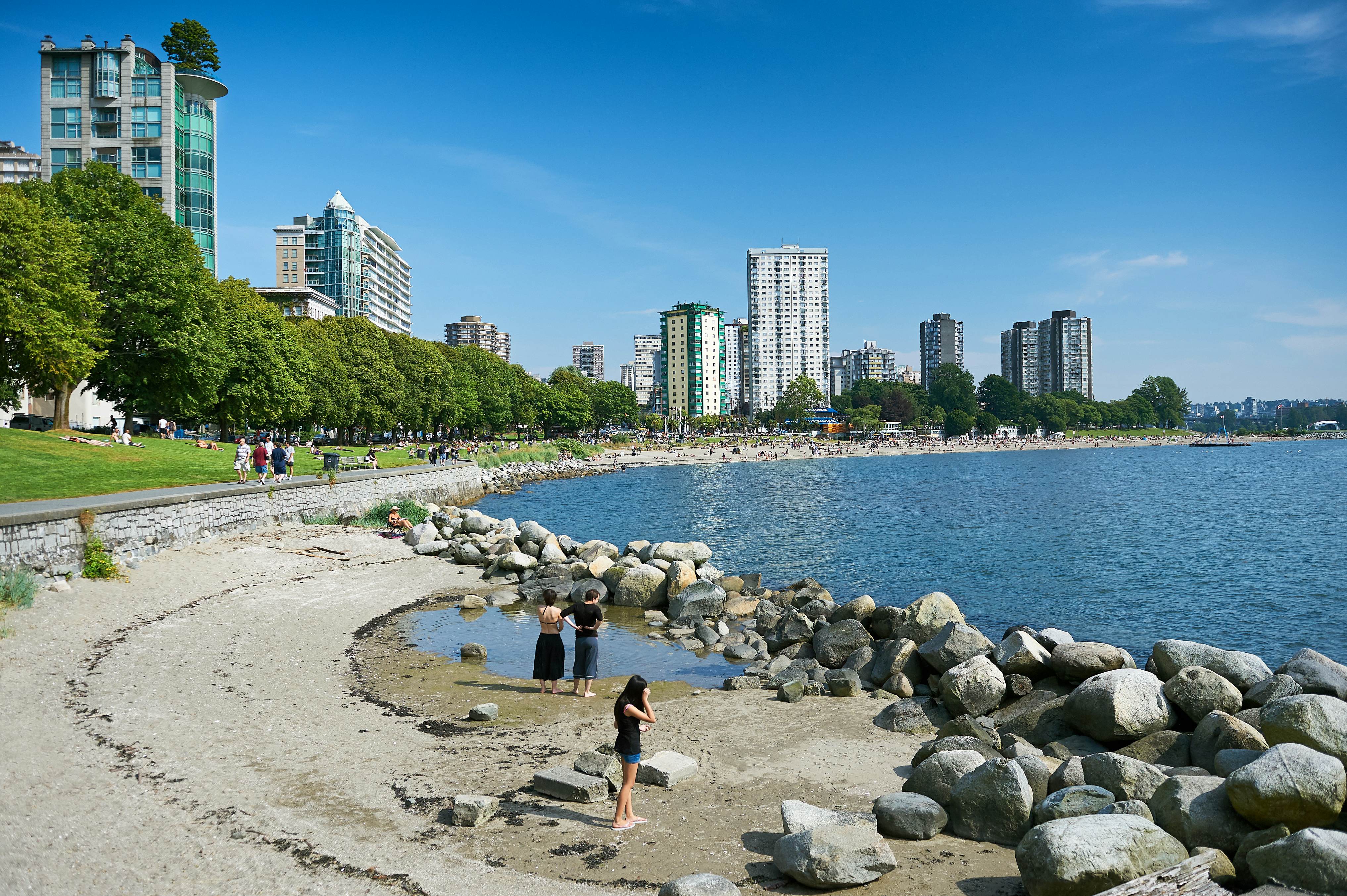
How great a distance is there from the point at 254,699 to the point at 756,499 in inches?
2176

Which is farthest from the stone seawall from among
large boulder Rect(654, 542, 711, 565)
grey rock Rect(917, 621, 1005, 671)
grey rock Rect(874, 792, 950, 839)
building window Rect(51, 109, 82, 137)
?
building window Rect(51, 109, 82, 137)

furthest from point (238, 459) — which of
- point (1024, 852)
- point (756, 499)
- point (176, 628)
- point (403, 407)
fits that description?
point (403, 407)

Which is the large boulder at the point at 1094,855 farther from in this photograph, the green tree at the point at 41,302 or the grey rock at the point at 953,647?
the green tree at the point at 41,302

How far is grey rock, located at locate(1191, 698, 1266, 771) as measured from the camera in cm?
1014

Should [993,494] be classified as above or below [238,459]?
below

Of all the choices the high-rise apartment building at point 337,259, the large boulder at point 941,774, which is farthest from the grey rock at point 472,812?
the high-rise apartment building at point 337,259

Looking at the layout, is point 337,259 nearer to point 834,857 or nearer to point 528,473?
point 528,473

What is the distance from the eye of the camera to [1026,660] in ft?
47.1

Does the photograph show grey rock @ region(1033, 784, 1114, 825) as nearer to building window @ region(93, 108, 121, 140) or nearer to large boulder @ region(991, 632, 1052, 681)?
large boulder @ region(991, 632, 1052, 681)

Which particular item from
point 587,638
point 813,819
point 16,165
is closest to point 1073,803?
point 813,819

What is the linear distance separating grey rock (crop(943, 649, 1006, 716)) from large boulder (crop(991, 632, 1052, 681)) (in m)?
0.55

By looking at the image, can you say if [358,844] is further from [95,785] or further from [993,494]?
[993,494]

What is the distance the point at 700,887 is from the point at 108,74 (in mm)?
104052

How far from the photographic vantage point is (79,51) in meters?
82.0
